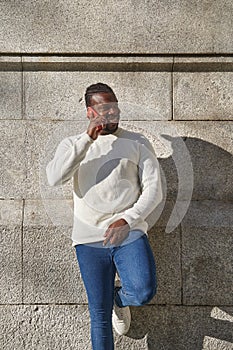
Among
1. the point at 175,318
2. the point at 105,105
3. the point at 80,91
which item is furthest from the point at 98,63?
the point at 175,318

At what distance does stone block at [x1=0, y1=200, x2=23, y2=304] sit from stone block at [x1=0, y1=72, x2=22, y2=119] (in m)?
0.80

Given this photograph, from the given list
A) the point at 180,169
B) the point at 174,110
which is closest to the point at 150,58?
the point at 174,110

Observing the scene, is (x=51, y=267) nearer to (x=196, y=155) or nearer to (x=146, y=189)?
(x=146, y=189)

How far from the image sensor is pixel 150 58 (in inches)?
217

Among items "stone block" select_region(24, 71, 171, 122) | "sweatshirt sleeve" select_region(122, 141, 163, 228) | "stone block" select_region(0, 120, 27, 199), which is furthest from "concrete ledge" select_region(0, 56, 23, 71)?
"sweatshirt sleeve" select_region(122, 141, 163, 228)

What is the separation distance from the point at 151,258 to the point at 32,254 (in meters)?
1.14

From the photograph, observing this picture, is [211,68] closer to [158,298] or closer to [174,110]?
[174,110]

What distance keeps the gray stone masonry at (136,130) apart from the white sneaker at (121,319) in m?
0.21

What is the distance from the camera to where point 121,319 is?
5098 millimetres

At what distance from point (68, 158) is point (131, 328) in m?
1.59

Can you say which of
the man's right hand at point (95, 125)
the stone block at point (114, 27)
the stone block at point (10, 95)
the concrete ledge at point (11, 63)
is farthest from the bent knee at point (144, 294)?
the concrete ledge at point (11, 63)

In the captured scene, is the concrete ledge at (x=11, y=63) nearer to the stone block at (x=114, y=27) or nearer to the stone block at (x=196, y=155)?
the stone block at (x=114, y=27)

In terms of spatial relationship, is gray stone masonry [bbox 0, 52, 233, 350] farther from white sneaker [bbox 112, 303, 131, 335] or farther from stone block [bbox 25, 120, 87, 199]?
white sneaker [bbox 112, 303, 131, 335]

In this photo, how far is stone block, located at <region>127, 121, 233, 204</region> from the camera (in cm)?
554
